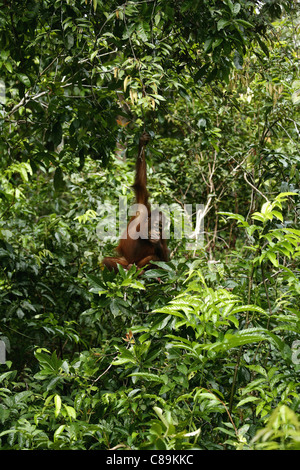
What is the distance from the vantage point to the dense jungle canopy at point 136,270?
164 centimetres

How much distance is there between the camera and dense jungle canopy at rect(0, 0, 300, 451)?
164cm

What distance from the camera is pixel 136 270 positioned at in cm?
296

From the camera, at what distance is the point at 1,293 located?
3121 millimetres

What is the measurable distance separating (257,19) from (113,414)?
228 cm
